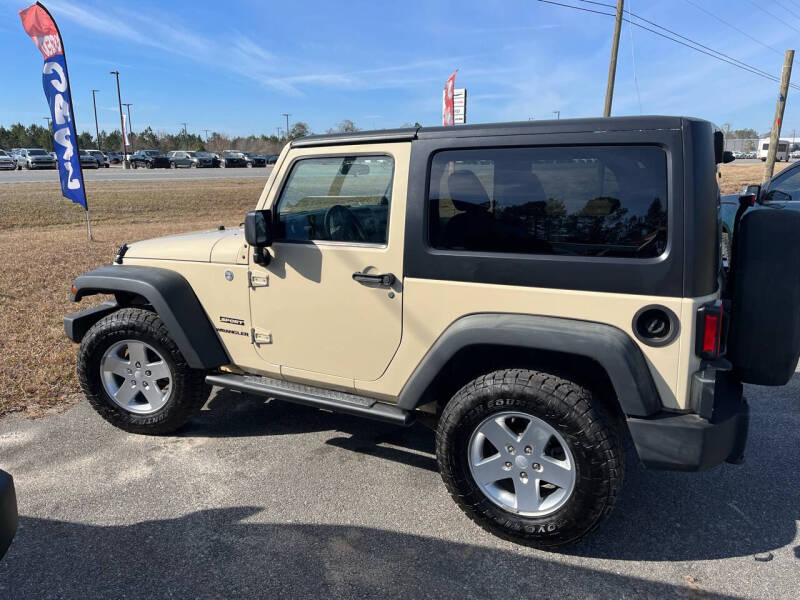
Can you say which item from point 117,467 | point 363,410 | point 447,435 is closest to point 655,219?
point 447,435

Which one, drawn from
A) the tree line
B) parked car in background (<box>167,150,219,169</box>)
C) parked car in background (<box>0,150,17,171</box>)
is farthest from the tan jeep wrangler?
A: the tree line

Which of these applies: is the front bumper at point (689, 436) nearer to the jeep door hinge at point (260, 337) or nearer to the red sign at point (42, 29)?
the jeep door hinge at point (260, 337)

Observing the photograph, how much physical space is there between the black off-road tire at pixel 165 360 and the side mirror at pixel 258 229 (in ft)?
3.02

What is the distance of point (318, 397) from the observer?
124 inches

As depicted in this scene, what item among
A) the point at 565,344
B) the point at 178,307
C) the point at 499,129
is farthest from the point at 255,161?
the point at 565,344

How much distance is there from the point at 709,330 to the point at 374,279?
1.50m

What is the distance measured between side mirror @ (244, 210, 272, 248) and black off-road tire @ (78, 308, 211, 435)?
0.92 m

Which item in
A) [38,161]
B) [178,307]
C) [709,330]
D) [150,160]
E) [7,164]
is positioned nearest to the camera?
[709,330]

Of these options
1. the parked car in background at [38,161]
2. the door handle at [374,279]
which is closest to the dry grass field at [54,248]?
the door handle at [374,279]

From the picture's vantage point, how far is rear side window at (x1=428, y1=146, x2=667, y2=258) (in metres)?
2.41

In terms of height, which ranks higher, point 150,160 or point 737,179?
point 150,160

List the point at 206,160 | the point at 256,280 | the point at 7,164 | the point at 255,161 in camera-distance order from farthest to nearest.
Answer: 1. the point at 255,161
2. the point at 206,160
3. the point at 7,164
4. the point at 256,280

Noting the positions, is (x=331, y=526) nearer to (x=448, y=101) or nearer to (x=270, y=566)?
(x=270, y=566)

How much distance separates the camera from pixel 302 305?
3162mm
